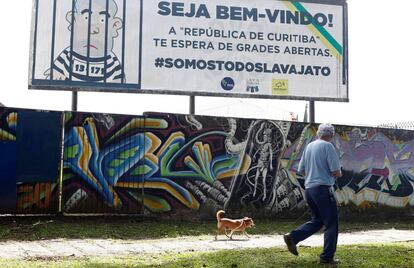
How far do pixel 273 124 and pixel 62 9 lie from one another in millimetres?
5248

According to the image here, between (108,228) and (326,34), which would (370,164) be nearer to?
(326,34)

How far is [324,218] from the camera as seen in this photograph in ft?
18.8

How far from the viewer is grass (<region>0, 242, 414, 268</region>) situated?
5578 millimetres

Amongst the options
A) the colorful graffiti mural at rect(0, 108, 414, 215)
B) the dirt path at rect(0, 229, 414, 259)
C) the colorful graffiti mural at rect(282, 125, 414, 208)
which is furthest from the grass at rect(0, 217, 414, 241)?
the colorful graffiti mural at rect(282, 125, 414, 208)

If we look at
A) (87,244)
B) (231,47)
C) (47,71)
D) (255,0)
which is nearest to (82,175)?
(87,244)

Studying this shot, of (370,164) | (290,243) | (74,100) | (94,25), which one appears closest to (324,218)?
(290,243)

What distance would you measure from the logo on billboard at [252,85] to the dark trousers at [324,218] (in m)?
6.30

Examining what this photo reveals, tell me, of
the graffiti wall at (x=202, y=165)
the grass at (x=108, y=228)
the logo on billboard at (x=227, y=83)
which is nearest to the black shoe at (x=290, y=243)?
the grass at (x=108, y=228)

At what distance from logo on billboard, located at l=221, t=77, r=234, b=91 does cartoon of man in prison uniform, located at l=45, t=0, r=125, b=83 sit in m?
2.32

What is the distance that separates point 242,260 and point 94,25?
7.22m

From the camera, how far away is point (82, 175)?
368 inches

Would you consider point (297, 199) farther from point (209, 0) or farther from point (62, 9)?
point (62, 9)

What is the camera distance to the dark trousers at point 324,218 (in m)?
5.64

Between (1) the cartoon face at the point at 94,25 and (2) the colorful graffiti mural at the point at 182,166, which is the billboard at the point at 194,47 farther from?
(2) the colorful graffiti mural at the point at 182,166
